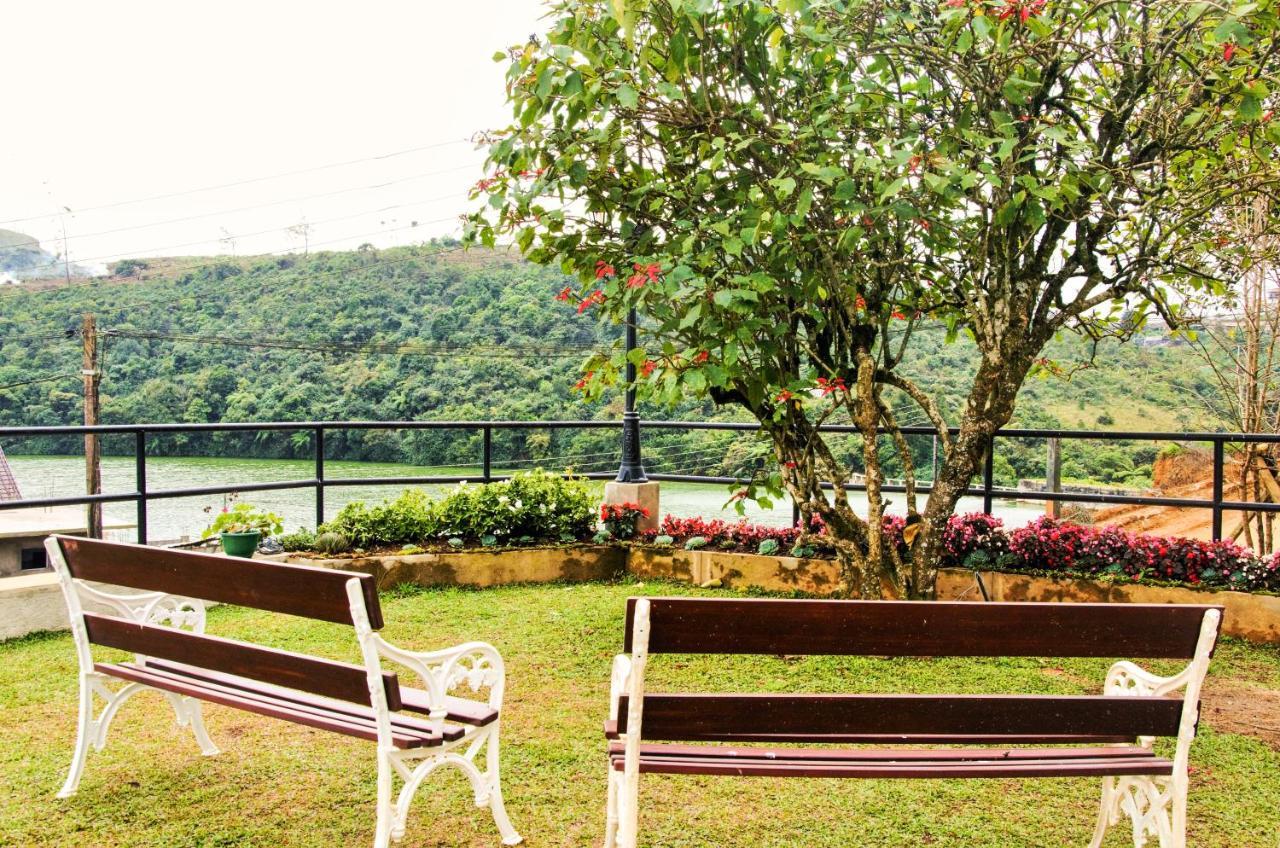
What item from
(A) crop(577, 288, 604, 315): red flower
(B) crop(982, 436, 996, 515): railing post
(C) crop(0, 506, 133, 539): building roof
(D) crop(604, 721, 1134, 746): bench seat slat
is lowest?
(C) crop(0, 506, 133, 539): building roof

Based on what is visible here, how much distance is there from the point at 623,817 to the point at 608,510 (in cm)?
500

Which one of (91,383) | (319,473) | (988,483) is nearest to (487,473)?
(319,473)

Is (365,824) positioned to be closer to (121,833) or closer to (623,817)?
(121,833)

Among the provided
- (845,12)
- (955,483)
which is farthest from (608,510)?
(845,12)

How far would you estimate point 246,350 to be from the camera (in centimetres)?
2861

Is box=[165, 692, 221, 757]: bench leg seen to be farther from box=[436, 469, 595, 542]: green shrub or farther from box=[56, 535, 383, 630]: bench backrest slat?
box=[436, 469, 595, 542]: green shrub

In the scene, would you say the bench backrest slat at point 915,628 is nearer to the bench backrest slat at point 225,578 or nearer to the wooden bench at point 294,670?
the wooden bench at point 294,670

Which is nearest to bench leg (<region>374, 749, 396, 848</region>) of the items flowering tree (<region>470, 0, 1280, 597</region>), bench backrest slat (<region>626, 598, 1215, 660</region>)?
bench backrest slat (<region>626, 598, 1215, 660</region>)

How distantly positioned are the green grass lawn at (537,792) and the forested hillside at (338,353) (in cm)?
873

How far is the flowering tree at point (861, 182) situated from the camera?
4.57m

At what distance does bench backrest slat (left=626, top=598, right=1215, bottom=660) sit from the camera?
2340mm

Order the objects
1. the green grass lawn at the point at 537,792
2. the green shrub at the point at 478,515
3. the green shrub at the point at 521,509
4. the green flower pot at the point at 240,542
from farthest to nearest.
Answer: the green shrub at the point at 521,509 → the green shrub at the point at 478,515 → the green flower pot at the point at 240,542 → the green grass lawn at the point at 537,792

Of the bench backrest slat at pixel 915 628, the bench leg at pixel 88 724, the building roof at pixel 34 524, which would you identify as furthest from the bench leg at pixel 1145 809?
the building roof at pixel 34 524

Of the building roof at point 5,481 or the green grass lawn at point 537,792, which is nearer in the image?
the green grass lawn at point 537,792
